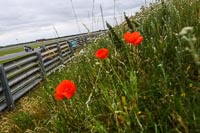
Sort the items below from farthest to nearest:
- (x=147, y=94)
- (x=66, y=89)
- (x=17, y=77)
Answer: (x=17, y=77), (x=147, y=94), (x=66, y=89)

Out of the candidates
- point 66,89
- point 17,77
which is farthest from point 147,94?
point 17,77

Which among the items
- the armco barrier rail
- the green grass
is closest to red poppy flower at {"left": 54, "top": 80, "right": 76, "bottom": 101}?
the green grass

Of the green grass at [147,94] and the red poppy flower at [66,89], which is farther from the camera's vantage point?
the red poppy flower at [66,89]

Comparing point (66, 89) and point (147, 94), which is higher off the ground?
point (66, 89)

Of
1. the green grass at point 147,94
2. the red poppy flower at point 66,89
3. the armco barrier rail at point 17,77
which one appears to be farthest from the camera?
the armco barrier rail at point 17,77

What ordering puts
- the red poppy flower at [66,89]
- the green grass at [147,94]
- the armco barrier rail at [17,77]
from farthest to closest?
1. the armco barrier rail at [17,77]
2. the red poppy flower at [66,89]
3. the green grass at [147,94]

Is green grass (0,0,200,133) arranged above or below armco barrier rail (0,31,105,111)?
above

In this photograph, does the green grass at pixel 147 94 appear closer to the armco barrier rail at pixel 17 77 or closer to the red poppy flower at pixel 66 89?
the red poppy flower at pixel 66 89

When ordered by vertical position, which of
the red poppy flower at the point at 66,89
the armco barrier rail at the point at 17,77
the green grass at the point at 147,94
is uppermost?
Answer: the red poppy flower at the point at 66,89

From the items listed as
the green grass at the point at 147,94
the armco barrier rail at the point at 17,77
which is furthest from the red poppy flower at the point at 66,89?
the armco barrier rail at the point at 17,77

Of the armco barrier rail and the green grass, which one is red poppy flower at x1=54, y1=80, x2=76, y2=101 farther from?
the armco barrier rail

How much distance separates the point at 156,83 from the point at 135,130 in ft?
1.77

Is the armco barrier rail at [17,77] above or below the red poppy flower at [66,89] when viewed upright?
below

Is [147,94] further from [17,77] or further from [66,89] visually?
[17,77]
